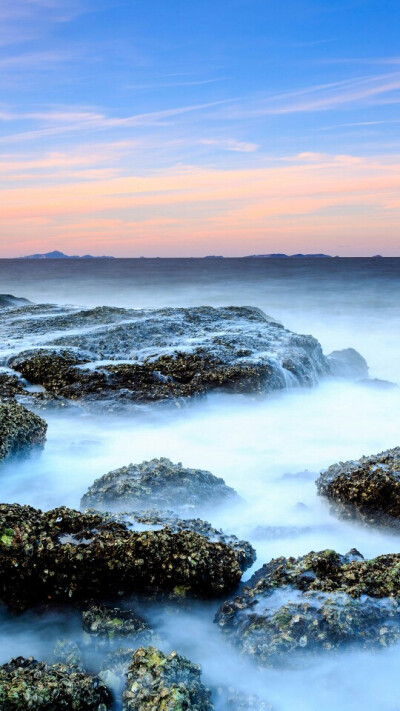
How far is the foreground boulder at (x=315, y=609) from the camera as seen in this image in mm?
3002

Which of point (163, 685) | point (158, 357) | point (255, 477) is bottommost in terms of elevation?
point (255, 477)

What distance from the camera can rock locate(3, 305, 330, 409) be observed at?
341 inches

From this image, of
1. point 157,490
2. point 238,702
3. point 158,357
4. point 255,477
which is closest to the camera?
point 238,702

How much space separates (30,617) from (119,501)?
4.74 feet

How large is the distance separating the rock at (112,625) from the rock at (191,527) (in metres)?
0.58

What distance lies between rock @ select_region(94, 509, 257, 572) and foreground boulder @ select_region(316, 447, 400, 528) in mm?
1266

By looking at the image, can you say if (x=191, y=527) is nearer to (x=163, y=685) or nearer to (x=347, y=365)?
(x=163, y=685)

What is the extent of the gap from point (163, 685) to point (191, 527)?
1.29 meters

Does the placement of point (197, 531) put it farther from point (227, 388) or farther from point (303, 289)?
point (303, 289)

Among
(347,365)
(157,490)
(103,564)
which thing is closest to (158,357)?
(157,490)

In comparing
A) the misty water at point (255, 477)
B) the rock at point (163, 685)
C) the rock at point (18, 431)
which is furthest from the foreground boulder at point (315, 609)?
the rock at point (18, 431)

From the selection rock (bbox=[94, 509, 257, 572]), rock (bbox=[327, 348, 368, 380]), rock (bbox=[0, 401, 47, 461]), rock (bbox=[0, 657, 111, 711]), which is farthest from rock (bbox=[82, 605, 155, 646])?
rock (bbox=[327, 348, 368, 380])

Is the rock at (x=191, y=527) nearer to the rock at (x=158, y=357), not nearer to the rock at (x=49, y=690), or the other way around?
the rock at (x=49, y=690)

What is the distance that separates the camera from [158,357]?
941 centimetres
